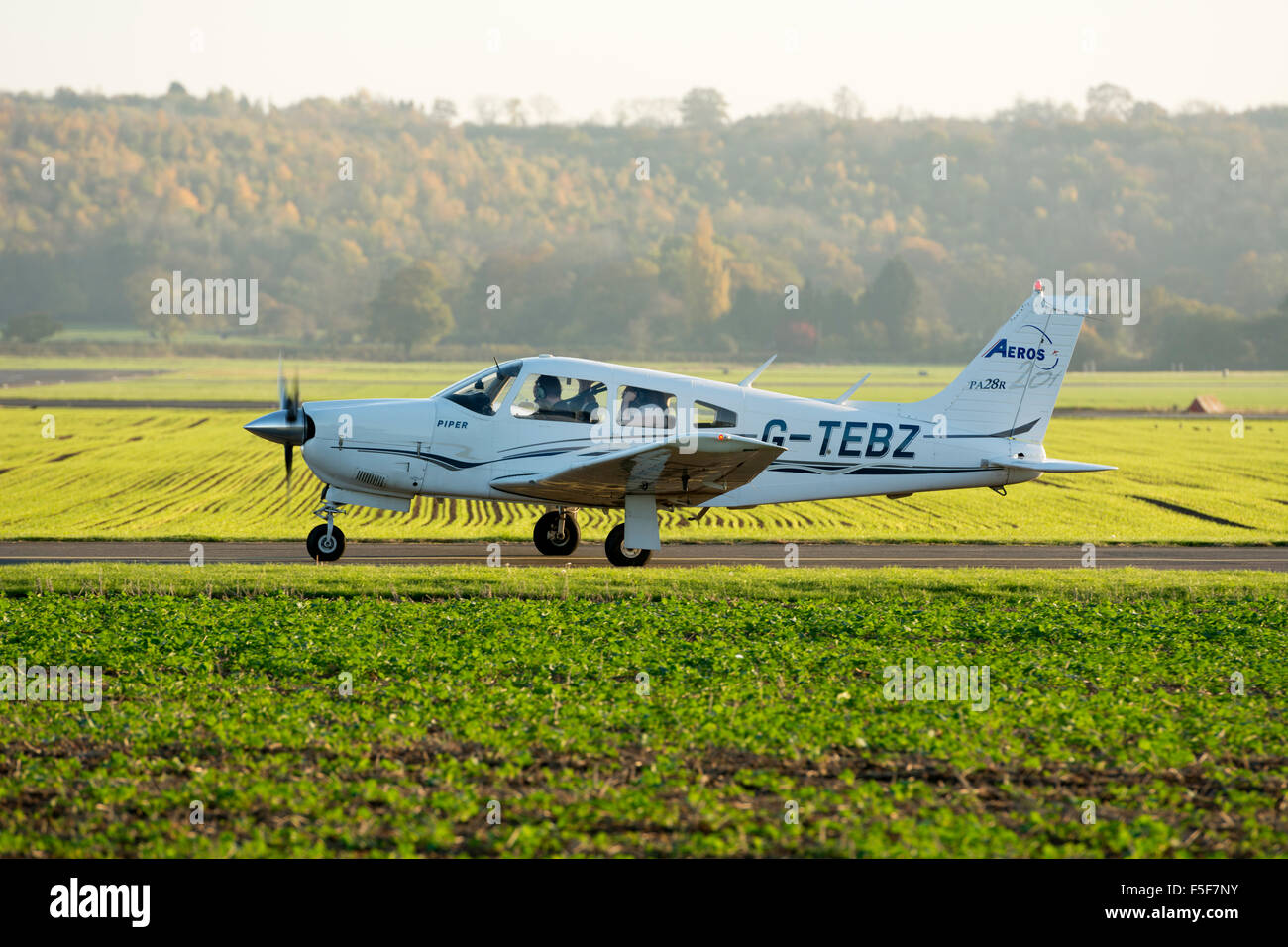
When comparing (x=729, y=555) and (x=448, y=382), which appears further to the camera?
(x=448, y=382)

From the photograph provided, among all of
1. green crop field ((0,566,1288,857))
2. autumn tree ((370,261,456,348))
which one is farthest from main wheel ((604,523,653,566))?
autumn tree ((370,261,456,348))

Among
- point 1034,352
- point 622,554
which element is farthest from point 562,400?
point 1034,352

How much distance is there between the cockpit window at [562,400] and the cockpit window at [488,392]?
25 cm

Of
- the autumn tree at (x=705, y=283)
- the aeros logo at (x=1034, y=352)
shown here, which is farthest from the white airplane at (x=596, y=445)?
the autumn tree at (x=705, y=283)

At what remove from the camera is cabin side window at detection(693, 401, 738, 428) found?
17.3m

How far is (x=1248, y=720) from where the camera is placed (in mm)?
9203

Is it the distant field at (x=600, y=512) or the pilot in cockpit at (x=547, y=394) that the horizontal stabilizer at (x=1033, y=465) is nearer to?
the distant field at (x=600, y=512)

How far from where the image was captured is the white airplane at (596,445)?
17062 mm

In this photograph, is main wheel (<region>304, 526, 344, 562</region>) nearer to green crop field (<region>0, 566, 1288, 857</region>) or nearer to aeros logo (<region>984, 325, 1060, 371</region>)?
green crop field (<region>0, 566, 1288, 857</region>)

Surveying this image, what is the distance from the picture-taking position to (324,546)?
17594 millimetres

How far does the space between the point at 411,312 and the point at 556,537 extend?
130 metres

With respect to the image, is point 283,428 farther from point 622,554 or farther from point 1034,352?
point 1034,352

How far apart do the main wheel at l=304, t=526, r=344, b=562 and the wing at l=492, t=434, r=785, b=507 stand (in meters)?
2.45
